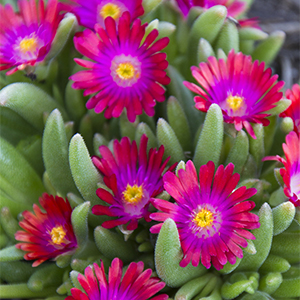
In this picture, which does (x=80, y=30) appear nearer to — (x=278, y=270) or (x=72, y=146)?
(x=72, y=146)

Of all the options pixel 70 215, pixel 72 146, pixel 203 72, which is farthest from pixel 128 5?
pixel 70 215

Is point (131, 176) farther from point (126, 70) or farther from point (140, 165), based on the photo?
point (126, 70)

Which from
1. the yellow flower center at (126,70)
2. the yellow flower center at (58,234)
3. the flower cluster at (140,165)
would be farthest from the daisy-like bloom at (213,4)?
the yellow flower center at (58,234)

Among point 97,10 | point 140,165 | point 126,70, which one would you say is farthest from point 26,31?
point 140,165

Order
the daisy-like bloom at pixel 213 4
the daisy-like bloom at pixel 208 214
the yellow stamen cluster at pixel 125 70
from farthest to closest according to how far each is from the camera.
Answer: the daisy-like bloom at pixel 213 4, the yellow stamen cluster at pixel 125 70, the daisy-like bloom at pixel 208 214

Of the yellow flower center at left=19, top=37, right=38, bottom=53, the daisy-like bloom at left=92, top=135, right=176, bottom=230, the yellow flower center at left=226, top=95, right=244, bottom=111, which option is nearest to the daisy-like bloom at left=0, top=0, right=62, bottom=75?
the yellow flower center at left=19, top=37, right=38, bottom=53

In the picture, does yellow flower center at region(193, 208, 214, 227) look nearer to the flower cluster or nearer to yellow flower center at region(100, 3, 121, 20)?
the flower cluster

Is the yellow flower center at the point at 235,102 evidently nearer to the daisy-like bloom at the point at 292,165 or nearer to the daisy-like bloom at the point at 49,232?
the daisy-like bloom at the point at 292,165
